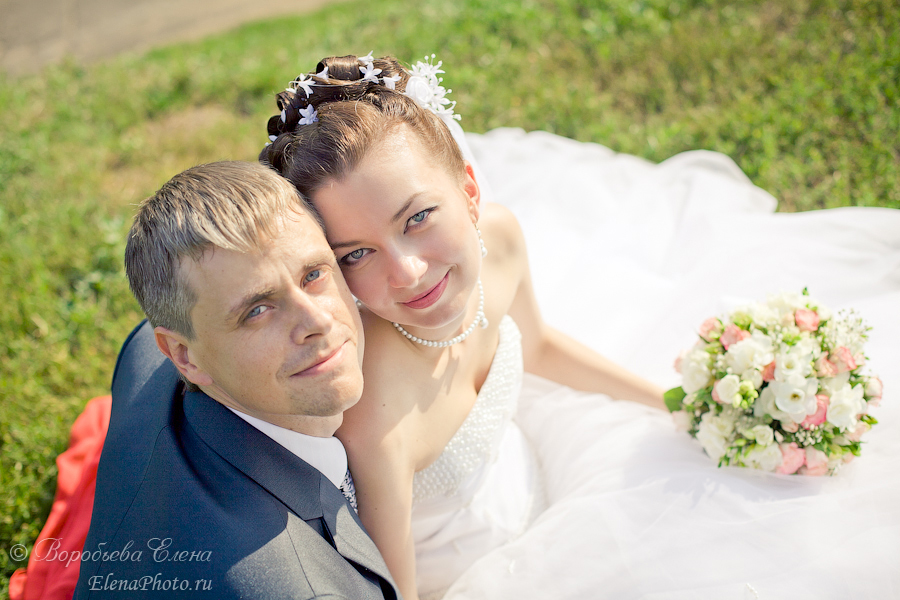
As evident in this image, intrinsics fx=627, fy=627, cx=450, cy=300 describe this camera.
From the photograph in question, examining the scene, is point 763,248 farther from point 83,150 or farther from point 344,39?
point 83,150

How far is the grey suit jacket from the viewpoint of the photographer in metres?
1.87

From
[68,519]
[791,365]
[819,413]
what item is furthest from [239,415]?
[819,413]

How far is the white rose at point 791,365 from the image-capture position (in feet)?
8.34

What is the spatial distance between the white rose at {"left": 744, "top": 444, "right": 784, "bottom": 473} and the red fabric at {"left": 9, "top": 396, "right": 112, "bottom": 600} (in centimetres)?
288

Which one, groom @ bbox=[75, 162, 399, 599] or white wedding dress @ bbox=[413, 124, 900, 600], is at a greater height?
groom @ bbox=[75, 162, 399, 599]

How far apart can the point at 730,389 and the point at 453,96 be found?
14.9 ft

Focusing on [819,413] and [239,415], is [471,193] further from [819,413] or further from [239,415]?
[819,413]

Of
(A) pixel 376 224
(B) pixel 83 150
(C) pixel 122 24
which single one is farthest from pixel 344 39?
(A) pixel 376 224

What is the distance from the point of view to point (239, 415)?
218cm

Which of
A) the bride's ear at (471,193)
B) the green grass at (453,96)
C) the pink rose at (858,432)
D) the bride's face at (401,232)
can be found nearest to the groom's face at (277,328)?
the bride's face at (401,232)

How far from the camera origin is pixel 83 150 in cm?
623

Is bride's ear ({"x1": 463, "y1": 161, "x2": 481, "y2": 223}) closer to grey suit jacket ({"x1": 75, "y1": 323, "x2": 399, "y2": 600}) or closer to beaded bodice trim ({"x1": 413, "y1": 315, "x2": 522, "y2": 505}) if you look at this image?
beaded bodice trim ({"x1": 413, "y1": 315, "x2": 522, "y2": 505})

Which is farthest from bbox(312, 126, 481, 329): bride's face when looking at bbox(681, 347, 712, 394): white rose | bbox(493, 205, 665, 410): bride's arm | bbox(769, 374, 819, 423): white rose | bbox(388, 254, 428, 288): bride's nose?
bbox(769, 374, 819, 423): white rose

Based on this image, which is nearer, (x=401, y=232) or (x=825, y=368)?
(x=401, y=232)
